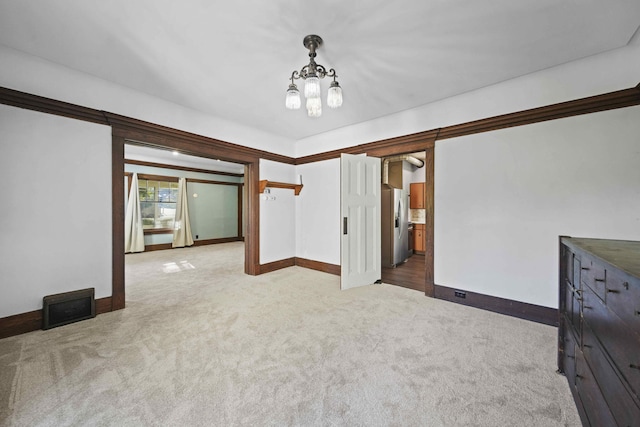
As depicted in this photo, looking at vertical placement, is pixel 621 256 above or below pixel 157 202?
below

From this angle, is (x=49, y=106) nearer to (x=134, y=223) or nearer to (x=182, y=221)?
(x=134, y=223)

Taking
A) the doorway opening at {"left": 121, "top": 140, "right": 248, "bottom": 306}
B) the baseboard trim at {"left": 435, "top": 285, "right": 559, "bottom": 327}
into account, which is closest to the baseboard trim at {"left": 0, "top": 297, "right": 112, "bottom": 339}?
the doorway opening at {"left": 121, "top": 140, "right": 248, "bottom": 306}

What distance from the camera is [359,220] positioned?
150 inches

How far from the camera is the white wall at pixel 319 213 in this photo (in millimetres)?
4520

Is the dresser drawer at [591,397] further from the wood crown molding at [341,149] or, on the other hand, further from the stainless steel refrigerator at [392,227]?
the stainless steel refrigerator at [392,227]

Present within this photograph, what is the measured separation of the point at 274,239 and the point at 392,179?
3122 millimetres

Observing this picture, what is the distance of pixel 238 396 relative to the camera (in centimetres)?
157

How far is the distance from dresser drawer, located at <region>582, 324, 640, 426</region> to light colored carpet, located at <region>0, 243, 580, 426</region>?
1.63 ft

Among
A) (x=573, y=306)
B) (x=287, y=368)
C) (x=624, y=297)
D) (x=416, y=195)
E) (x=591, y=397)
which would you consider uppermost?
(x=416, y=195)

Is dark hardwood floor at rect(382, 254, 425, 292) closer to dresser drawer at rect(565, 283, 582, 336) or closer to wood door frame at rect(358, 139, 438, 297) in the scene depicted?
wood door frame at rect(358, 139, 438, 297)

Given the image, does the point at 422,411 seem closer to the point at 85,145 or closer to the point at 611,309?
the point at 611,309

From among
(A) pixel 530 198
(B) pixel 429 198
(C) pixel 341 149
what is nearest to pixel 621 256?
(A) pixel 530 198

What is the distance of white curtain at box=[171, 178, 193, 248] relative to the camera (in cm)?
752

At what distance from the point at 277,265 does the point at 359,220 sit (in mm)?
1960
